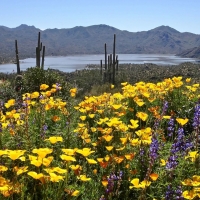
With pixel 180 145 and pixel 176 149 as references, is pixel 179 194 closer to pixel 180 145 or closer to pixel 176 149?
pixel 176 149

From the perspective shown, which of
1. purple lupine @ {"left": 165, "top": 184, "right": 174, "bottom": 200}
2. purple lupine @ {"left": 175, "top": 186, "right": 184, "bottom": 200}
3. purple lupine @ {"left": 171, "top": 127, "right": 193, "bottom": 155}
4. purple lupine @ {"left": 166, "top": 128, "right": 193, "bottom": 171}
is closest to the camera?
purple lupine @ {"left": 175, "top": 186, "right": 184, "bottom": 200}

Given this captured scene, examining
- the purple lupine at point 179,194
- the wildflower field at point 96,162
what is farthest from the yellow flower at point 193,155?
the purple lupine at point 179,194

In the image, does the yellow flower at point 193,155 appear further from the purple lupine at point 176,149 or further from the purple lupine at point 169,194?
the purple lupine at point 169,194

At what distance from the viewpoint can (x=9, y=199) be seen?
2.52 metres

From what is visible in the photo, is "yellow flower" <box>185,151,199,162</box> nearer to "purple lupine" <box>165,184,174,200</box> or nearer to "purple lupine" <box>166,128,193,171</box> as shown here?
"purple lupine" <box>166,128,193,171</box>

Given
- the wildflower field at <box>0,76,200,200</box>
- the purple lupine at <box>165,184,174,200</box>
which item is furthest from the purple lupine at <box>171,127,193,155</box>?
the purple lupine at <box>165,184,174,200</box>

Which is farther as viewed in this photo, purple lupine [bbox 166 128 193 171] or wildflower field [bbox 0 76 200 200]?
purple lupine [bbox 166 128 193 171]

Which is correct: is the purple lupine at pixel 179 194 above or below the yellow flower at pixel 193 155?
below

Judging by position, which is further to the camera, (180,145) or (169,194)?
(180,145)

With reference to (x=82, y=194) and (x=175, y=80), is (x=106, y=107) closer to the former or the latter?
(x=175, y=80)

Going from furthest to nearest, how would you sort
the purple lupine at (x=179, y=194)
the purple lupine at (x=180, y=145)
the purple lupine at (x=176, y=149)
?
the purple lupine at (x=180, y=145)
the purple lupine at (x=176, y=149)
the purple lupine at (x=179, y=194)

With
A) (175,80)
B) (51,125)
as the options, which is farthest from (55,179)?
(175,80)

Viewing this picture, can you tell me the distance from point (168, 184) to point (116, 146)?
764 mm

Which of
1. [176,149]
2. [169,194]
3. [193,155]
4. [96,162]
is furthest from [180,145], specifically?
[96,162]
